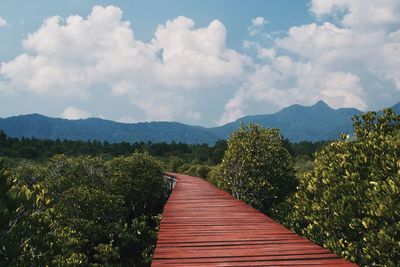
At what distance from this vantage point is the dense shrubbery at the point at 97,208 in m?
12.4

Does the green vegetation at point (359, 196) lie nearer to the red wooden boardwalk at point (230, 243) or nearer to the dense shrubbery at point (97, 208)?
the red wooden boardwalk at point (230, 243)

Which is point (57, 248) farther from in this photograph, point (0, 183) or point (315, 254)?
point (315, 254)

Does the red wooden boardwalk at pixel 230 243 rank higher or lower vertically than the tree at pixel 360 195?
lower

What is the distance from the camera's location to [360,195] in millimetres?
9422

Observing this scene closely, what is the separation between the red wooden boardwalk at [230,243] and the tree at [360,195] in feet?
3.74

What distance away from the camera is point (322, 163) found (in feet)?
39.6

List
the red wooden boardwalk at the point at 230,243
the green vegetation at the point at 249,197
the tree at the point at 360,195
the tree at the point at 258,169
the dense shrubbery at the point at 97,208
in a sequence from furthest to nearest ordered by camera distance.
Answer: the tree at the point at 258,169
the dense shrubbery at the point at 97,208
the green vegetation at the point at 249,197
the tree at the point at 360,195
the red wooden boardwalk at the point at 230,243

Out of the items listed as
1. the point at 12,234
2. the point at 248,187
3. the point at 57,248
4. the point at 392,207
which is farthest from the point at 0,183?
the point at 248,187

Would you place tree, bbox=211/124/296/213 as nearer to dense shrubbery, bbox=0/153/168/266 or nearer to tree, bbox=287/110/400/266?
dense shrubbery, bbox=0/153/168/266

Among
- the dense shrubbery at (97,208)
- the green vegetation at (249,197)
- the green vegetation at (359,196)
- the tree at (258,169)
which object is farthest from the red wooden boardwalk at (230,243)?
the tree at (258,169)

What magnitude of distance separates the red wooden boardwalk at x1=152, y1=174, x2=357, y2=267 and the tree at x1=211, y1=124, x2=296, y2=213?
20.4 ft

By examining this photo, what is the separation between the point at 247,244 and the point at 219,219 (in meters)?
2.93

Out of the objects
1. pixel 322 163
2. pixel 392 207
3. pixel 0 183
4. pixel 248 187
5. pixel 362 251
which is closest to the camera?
pixel 0 183

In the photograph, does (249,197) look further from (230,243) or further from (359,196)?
(230,243)
